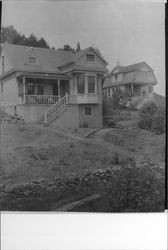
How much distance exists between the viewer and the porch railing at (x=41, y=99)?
251 cm

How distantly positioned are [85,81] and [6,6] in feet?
2.57

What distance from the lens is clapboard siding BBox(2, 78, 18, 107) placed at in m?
2.47

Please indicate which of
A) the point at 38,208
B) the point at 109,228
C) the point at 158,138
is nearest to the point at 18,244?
the point at 38,208

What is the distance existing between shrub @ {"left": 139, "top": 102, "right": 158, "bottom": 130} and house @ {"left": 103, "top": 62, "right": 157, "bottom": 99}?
8 cm

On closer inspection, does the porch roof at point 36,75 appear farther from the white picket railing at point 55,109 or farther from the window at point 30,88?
the white picket railing at point 55,109

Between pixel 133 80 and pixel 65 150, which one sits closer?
pixel 65 150

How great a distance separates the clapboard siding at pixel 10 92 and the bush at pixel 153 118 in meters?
0.95

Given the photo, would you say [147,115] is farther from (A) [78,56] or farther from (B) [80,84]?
(A) [78,56]

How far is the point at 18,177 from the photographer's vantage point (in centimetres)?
239

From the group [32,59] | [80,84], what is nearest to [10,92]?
[32,59]

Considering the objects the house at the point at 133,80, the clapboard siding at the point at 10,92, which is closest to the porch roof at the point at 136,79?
the house at the point at 133,80

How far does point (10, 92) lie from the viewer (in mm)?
2500

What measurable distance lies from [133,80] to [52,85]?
2.03 ft

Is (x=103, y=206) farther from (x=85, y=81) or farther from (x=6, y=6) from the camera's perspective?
(x=6, y=6)
